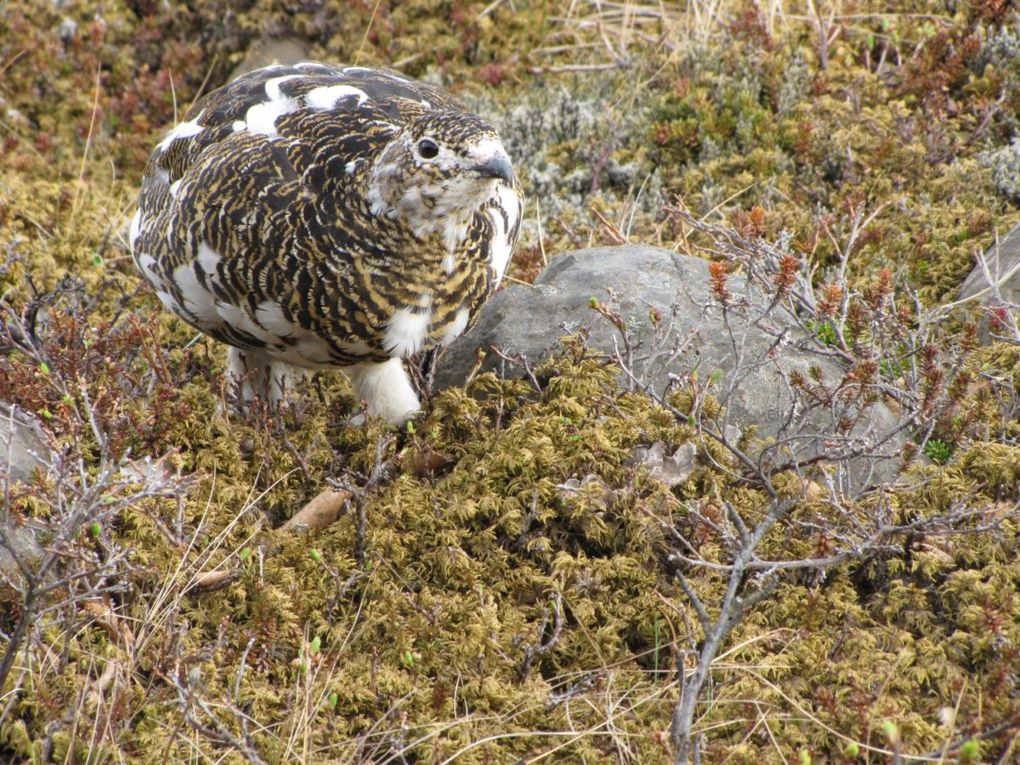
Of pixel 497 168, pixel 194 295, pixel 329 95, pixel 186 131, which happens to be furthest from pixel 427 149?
pixel 186 131

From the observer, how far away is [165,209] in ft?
14.2

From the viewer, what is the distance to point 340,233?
3820 mm

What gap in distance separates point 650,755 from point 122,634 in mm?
1610

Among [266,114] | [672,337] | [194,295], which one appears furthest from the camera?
[672,337]

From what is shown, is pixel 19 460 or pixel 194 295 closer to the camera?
pixel 19 460

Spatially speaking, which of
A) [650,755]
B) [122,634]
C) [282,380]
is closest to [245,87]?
[282,380]

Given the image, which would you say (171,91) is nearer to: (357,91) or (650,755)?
(357,91)

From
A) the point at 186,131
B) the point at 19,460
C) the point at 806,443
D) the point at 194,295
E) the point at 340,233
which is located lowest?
the point at 806,443

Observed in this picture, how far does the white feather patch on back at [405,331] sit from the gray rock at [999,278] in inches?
85.7

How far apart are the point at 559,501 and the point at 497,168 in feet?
3.81

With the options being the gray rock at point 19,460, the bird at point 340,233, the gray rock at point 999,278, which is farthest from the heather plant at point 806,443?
the gray rock at point 19,460

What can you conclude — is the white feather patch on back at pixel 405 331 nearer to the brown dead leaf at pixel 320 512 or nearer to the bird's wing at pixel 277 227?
the bird's wing at pixel 277 227

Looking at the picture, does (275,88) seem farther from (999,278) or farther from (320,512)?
(999,278)

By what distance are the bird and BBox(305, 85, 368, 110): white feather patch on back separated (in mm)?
11
